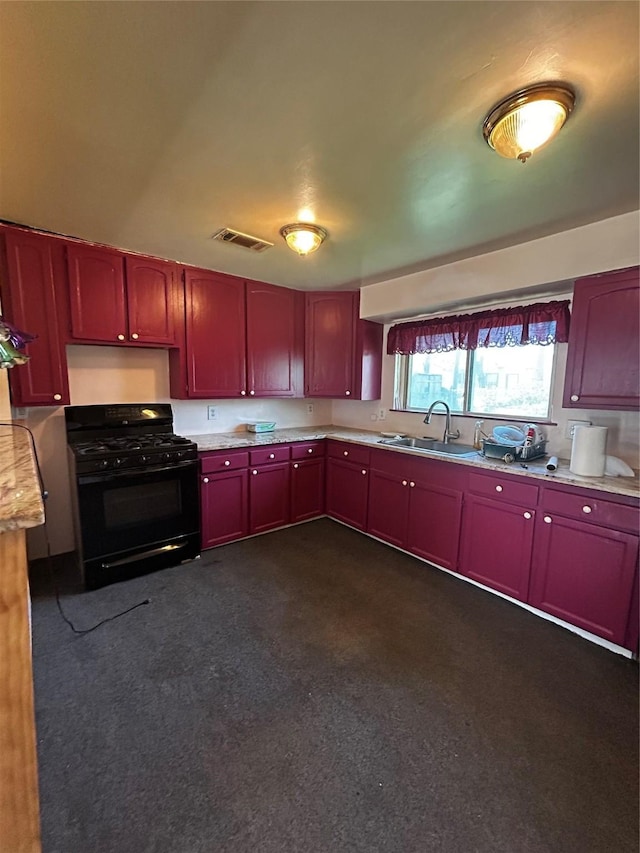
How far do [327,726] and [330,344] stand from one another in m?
3.01

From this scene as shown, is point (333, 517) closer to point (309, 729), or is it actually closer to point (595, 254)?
point (309, 729)

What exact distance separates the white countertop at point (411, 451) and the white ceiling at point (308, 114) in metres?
1.46

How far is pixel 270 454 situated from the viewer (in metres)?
3.29

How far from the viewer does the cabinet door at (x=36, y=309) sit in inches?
90.0

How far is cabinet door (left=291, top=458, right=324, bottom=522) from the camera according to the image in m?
3.51

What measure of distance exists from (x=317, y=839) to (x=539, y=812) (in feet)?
2.49

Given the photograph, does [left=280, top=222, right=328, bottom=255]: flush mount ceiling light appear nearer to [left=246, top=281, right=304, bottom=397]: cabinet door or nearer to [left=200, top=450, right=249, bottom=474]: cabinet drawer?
[left=246, top=281, right=304, bottom=397]: cabinet door

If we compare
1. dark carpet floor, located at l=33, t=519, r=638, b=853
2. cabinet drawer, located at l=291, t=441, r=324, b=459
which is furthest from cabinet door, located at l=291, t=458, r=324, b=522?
dark carpet floor, located at l=33, t=519, r=638, b=853

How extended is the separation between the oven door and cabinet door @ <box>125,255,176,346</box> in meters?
1.03

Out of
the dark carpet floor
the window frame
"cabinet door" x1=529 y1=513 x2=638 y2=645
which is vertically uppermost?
the window frame

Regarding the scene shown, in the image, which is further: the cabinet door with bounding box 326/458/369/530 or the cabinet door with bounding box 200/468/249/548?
the cabinet door with bounding box 326/458/369/530

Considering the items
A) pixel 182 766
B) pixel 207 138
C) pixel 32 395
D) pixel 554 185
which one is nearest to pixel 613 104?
pixel 554 185

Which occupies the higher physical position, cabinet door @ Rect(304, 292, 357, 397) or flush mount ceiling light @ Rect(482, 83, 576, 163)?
flush mount ceiling light @ Rect(482, 83, 576, 163)

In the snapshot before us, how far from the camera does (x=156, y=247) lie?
2.58 m
